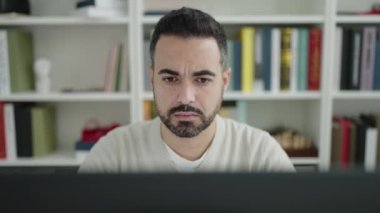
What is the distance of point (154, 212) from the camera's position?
1.51ft

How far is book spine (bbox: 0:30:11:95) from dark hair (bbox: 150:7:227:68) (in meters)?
1.14

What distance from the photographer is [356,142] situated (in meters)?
2.16

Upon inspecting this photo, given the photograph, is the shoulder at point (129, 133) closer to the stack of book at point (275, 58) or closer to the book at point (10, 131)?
the stack of book at point (275, 58)

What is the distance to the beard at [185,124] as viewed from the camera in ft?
4.09

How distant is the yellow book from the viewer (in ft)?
6.82

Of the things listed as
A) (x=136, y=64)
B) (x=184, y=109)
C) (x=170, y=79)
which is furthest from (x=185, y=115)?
(x=136, y=64)

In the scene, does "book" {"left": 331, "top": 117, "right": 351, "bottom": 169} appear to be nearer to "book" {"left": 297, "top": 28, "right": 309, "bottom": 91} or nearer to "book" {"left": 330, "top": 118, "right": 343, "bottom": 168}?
"book" {"left": 330, "top": 118, "right": 343, "bottom": 168}

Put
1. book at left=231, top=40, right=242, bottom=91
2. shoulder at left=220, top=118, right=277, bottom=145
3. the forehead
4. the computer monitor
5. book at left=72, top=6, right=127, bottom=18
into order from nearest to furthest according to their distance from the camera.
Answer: the computer monitor < the forehead < shoulder at left=220, top=118, right=277, bottom=145 < book at left=72, top=6, right=127, bottom=18 < book at left=231, top=40, right=242, bottom=91

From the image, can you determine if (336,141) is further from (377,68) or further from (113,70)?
(113,70)

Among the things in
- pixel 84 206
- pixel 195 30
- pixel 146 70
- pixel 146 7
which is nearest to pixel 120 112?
pixel 146 70

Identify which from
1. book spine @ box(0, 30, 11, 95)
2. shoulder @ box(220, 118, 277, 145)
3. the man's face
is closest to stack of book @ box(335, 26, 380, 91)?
shoulder @ box(220, 118, 277, 145)

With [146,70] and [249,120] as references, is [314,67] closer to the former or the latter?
[249,120]

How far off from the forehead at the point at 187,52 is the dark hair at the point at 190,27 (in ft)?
0.06

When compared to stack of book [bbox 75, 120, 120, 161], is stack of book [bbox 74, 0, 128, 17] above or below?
above
